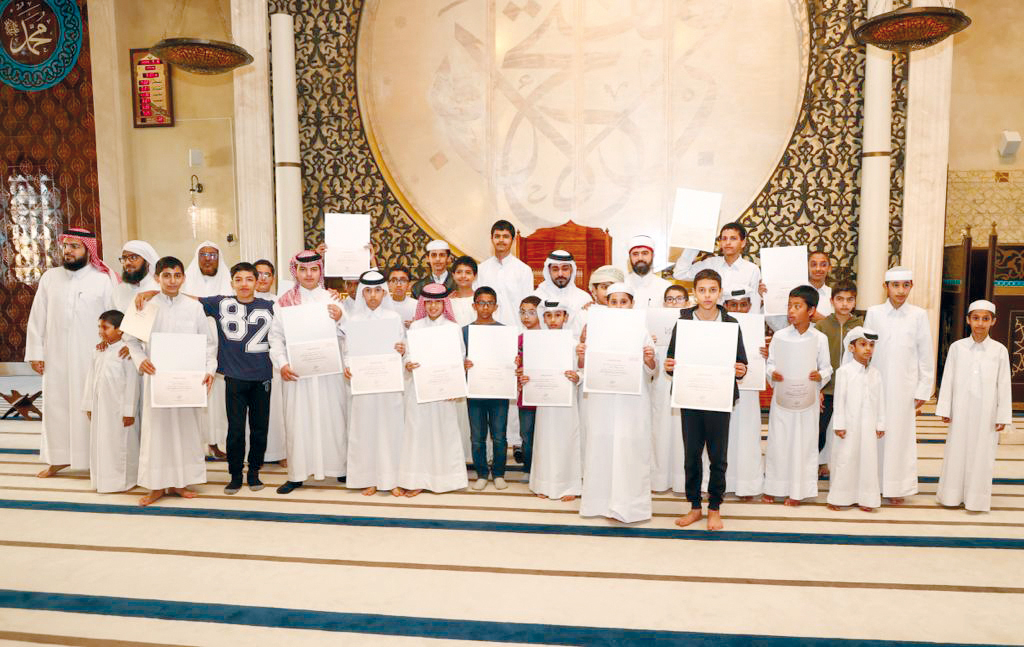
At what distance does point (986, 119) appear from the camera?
24.0ft

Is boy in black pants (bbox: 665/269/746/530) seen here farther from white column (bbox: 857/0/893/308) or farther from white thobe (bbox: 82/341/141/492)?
white column (bbox: 857/0/893/308)

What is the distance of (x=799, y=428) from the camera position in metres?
3.84

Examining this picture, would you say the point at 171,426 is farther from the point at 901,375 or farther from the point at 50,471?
the point at 901,375

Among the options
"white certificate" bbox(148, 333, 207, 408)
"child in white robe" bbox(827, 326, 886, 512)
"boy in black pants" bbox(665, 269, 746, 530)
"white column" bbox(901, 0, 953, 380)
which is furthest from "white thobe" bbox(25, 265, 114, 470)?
"white column" bbox(901, 0, 953, 380)

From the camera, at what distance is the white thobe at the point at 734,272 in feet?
15.1

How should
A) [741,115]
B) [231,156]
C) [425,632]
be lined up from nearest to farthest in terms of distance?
1. [425,632]
2. [741,115]
3. [231,156]

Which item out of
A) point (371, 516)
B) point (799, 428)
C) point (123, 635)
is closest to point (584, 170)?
point (799, 428)

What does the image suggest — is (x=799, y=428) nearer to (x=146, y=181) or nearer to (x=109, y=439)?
(x=109, y=439)

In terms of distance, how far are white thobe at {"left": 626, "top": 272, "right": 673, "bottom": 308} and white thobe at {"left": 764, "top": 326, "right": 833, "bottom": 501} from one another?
0.83 m

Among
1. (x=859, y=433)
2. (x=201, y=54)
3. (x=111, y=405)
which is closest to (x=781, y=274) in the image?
(x=859, y=433)

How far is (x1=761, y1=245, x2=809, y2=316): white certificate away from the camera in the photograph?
441cm

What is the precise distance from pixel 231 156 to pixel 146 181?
1216 millimetres

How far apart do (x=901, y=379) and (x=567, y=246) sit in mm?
3323

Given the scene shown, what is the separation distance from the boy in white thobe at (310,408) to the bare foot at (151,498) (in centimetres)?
72
